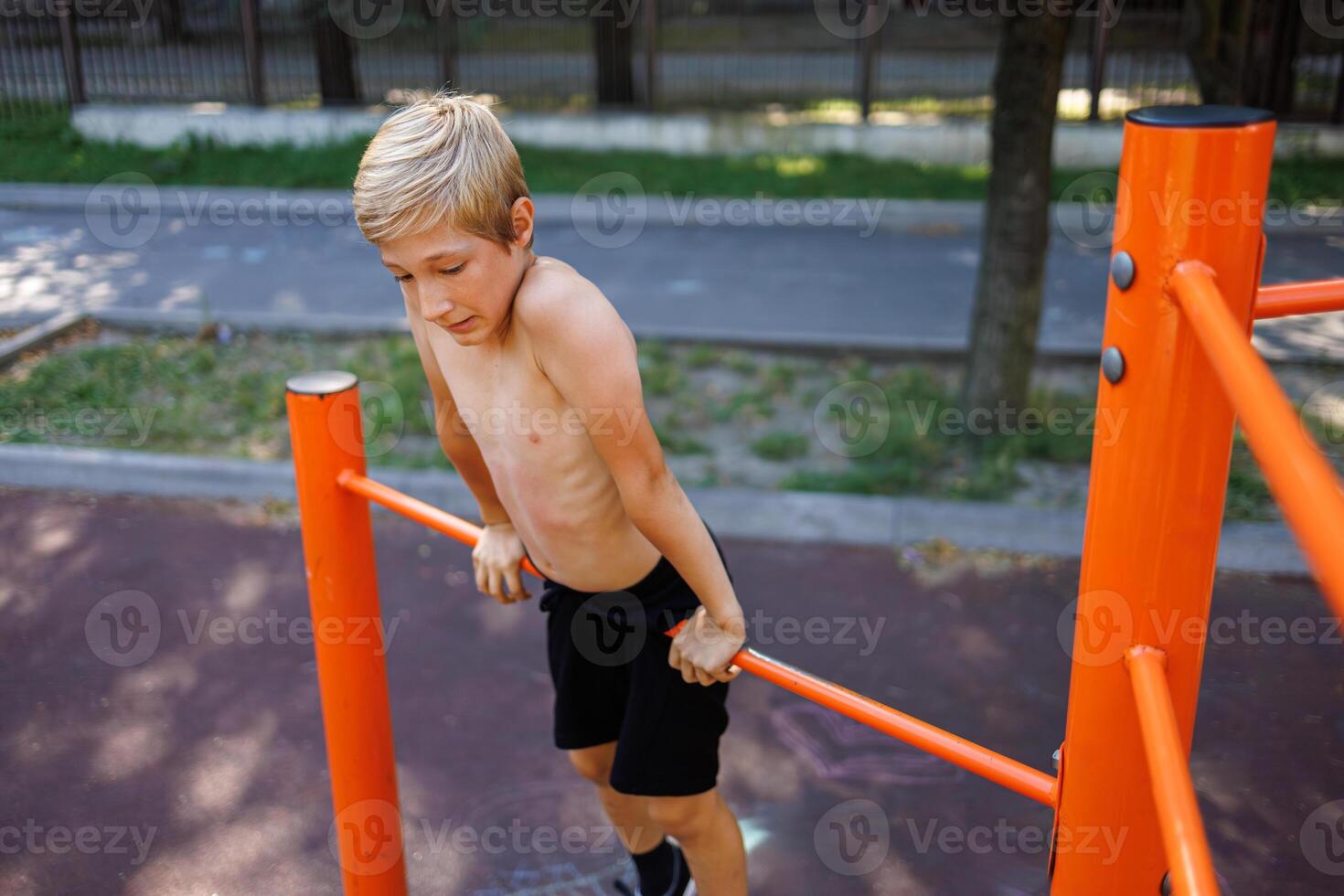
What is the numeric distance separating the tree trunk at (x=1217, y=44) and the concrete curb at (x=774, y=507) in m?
6.10

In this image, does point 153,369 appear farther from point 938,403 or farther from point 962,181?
point 962,181

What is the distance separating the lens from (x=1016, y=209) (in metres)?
4.40

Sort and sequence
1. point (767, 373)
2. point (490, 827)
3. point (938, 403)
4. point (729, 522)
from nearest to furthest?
point (490, 827) → point (729, 522) → point (938, 403) → point (767, 373)

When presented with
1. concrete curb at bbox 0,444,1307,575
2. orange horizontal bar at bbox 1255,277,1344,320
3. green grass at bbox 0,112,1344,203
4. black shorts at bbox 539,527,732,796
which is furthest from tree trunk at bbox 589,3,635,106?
orange horizontal bar at bbox 1255,277,1344,320

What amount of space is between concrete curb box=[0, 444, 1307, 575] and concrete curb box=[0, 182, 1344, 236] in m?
4.43

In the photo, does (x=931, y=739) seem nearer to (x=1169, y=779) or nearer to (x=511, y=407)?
(x=1169, y=779)

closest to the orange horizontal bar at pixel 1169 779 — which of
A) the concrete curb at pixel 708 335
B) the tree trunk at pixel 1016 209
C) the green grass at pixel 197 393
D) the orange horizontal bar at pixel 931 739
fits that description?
the orange horizontal bar at pixel 931 739

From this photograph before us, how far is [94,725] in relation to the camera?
10.4 ft

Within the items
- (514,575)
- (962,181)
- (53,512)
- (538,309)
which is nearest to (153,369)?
(53,512)

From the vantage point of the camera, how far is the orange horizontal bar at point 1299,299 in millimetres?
1147

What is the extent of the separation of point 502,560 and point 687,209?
22.6ft

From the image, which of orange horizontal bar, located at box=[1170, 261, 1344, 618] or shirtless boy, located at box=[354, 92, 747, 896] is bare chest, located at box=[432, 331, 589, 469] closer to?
shirtless boy, located at box=[354, 92, 747, 896]

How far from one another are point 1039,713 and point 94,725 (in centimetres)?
254

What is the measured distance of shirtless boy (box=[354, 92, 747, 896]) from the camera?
1.57m
